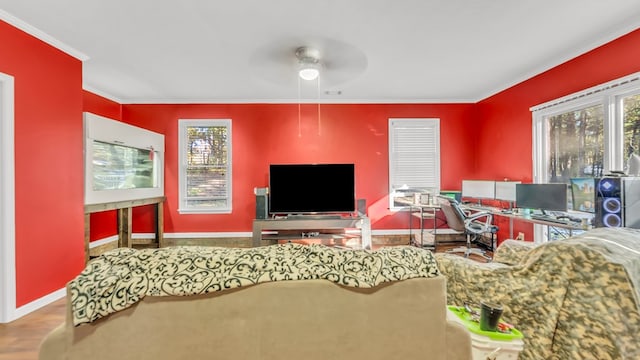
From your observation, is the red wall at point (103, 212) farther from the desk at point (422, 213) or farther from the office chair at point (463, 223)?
the office chair at point (463, 223)

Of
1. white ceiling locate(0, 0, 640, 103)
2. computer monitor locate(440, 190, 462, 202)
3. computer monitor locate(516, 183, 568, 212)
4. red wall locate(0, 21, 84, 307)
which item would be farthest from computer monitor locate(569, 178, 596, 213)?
red wall locate(0, 21, 84, 307)

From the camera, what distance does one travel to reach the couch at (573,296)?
3.98ft

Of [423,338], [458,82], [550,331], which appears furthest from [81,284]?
[458,82]

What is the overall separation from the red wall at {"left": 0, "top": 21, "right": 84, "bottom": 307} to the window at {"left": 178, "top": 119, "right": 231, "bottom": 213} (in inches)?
66.9

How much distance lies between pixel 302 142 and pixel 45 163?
318 centimetres

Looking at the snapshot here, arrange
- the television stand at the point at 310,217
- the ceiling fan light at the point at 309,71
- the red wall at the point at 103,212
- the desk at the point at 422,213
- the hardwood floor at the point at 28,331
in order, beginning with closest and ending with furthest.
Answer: the hardwood floor at the point at 28,331, the ceiling fan light at the point at 309,71, the red wall at the point at 103,212, the television stand at the point at 310,217, the desk at the point at 422,213

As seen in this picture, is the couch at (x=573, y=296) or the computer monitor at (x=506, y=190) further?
the computer monitor at (x=506, y=190)

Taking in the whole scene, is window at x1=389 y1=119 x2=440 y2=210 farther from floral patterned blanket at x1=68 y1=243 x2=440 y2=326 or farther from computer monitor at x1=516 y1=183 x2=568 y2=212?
floral patterned blanket at x1=68 y1=243 x2=440 y2=326

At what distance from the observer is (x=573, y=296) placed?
51.6 inches

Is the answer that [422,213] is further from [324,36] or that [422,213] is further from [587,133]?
[324,36]

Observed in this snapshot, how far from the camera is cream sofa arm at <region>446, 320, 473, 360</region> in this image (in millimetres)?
1074

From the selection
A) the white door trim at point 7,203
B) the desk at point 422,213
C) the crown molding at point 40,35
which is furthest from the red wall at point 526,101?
the white door trim at point 7,203

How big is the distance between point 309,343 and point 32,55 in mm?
3500

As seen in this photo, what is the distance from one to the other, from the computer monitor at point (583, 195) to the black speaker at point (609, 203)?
Answer: 411 mm
